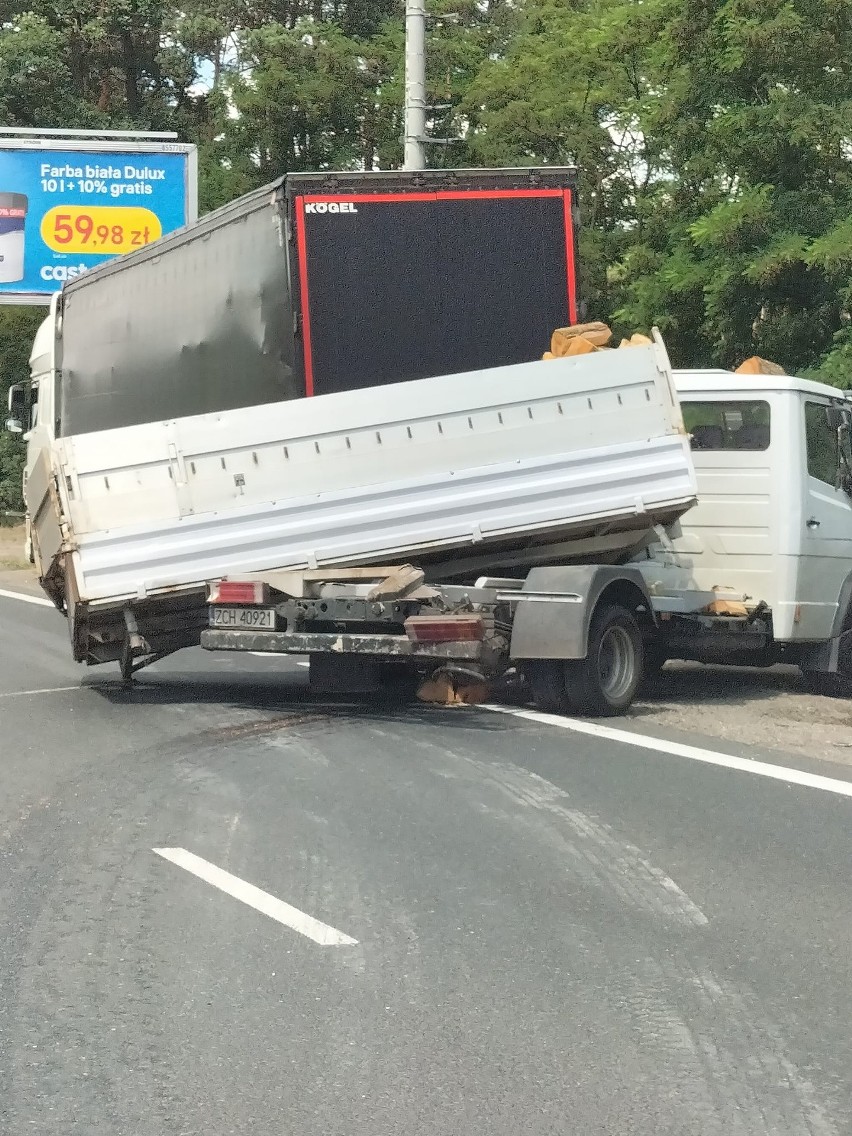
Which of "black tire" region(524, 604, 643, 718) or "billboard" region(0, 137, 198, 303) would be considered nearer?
"black tire" region(524, 604, 643, 718)

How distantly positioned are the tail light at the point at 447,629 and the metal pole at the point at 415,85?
34.6ft

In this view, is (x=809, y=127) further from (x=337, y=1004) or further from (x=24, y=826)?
(x=337, y=1004)

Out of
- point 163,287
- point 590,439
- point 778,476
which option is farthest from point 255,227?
point 778,476

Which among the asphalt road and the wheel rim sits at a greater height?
the wheel rim

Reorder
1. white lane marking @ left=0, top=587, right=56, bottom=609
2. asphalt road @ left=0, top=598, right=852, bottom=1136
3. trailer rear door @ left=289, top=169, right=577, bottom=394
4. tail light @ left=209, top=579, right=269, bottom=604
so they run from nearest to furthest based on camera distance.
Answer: asphalt road @ left=0, top=598, right=852, bottom=1136 < tail light @ left=209, top=579, right=269, bottom=604 < trailer rear door @ left=289, top=169, right=577, bottom=394 < white lane marking @ left=0, top=587, right=56, bottom=609

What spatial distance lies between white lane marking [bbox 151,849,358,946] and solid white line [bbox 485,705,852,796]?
130 inches

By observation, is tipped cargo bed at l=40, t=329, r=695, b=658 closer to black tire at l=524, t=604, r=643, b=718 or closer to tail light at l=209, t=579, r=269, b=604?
tail light at l=209, t=579, r=269, b=604

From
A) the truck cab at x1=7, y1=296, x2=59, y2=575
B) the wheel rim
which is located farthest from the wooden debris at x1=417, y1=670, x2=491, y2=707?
the truck cab at x1=7, y1=296, x2=59, y2=575

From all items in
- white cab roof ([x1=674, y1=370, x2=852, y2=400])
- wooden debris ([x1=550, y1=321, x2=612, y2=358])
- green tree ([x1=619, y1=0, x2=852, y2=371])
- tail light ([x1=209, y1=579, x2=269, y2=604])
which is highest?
green tree ([x1=619, y1=0, x2=852, y2=371])

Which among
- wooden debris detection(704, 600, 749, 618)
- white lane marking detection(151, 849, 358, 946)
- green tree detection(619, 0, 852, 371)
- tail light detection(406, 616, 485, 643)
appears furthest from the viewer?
green tree detection(619, 0, 852, 371)

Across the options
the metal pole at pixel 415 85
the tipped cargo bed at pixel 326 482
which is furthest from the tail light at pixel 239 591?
the metal pole at pixel 415 85

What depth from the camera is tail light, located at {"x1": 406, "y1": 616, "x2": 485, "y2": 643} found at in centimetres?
1030

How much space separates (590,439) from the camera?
10961mm

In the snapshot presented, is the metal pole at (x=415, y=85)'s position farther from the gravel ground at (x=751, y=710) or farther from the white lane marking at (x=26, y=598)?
the gravel ground at (x=751, y=710)
